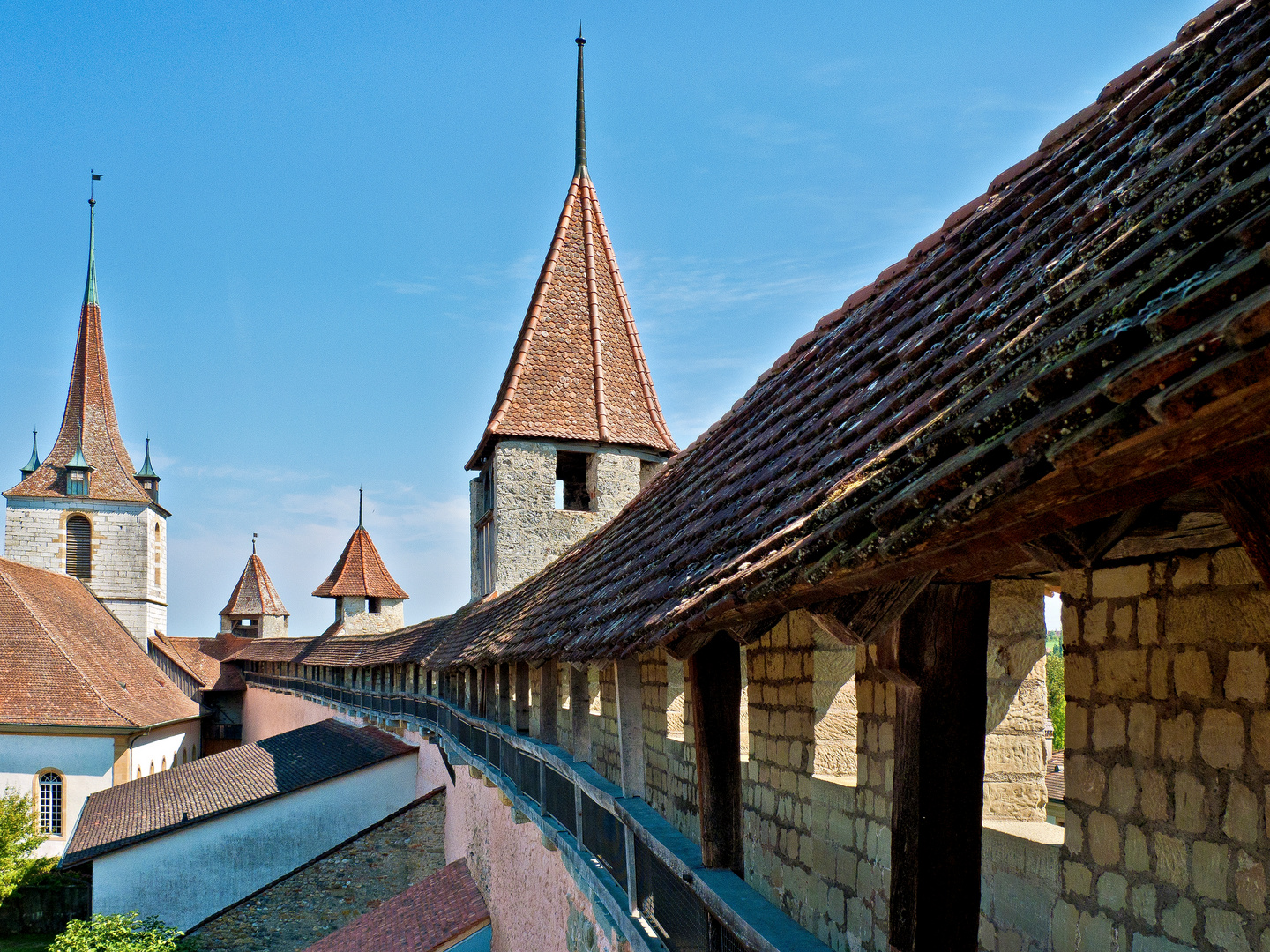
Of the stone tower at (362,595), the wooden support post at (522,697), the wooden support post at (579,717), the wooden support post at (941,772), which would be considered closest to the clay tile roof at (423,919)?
the wooden support post at (522,697)

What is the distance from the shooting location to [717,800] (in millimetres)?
4414

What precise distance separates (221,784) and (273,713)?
1715cm

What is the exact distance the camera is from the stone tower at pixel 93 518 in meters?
43.8

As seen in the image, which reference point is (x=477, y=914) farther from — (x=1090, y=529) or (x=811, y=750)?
(x=1090, y=529)

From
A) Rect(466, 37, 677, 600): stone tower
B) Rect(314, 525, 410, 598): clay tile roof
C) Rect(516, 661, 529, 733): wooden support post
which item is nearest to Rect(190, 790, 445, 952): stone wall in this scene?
Rect(466, 37, 677, 600): stone tower

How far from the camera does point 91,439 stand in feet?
151

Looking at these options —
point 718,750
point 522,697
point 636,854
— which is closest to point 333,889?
point 522,697

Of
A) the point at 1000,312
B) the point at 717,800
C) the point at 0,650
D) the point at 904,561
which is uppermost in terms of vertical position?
the point at 1000,312

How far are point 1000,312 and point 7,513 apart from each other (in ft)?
156

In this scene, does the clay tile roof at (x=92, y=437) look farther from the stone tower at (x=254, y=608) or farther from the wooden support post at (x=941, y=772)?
the wooden support post at (x=941, y=772)

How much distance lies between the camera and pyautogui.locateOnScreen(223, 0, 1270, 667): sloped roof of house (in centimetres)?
159

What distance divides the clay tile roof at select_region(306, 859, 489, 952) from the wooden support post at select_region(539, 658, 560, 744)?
5.52 metres

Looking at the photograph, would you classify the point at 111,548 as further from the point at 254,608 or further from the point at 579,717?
the point at 579,717

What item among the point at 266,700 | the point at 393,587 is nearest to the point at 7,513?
the point at 266,700
